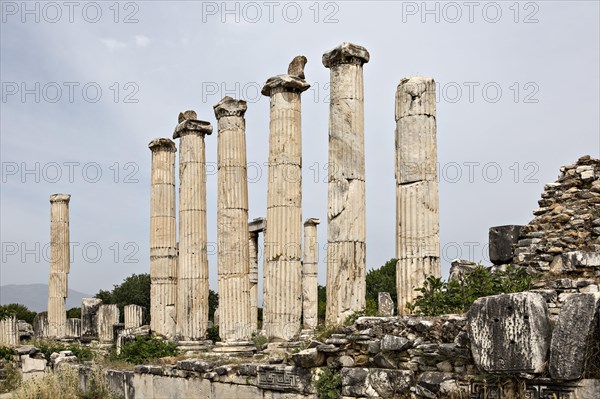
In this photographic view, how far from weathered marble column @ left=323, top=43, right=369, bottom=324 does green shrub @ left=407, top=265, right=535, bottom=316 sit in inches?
109

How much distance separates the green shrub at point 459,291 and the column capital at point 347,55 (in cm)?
576

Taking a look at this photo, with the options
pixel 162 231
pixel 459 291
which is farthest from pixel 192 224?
pixel 459 291

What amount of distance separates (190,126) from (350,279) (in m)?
8.60

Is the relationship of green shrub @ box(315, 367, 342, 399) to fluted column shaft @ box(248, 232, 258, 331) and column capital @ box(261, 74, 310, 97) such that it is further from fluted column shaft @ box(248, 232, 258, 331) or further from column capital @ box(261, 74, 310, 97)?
fluted column shaft @ box(248, 232, 258, 331)

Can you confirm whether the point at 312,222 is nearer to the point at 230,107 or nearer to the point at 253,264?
the point at 253,264

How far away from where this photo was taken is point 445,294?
11312 millimetres

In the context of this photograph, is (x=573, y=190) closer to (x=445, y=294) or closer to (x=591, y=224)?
(x=591, y=224)

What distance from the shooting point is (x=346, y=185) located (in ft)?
48.8

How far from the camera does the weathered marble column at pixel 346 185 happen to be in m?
14.6

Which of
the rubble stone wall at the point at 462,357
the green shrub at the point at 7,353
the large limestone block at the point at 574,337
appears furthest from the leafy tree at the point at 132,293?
the large limestone block at the point at 574,337

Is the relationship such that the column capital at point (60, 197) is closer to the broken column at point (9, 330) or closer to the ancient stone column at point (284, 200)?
the broken column at point (9, 330)

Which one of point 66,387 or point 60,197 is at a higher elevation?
point 60,197

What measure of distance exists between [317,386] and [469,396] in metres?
3.35

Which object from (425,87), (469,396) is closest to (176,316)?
(425,87)
